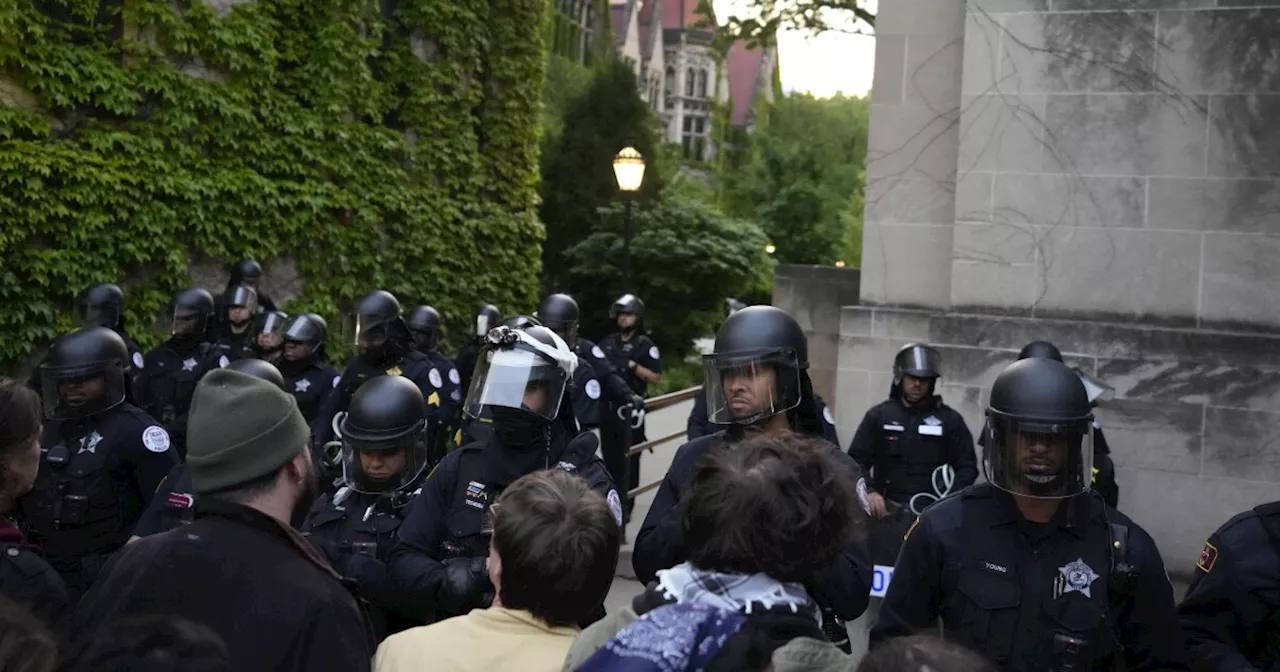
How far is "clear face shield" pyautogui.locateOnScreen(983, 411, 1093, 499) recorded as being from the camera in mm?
3398

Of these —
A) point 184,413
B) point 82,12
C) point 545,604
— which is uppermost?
point 82,12

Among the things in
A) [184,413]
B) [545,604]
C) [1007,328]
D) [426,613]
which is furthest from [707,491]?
[184,413]

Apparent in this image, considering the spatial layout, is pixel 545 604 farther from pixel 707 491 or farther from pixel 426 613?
pixel 426 613

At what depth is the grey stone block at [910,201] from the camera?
30.8 ft

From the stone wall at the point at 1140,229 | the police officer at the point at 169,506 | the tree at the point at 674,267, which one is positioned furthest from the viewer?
the tree at the point at 674,267

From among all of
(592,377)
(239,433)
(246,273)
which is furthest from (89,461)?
(246,273)

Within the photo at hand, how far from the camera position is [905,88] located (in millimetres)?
9547

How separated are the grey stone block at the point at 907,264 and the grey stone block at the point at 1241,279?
1967 mm

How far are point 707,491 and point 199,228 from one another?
1236cm

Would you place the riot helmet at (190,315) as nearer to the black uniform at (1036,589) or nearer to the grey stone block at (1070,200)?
the grey stone block at (1070,200)

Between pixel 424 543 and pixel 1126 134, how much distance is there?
6389mm

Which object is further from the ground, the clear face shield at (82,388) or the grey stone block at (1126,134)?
the grey stone block at (1126,134)

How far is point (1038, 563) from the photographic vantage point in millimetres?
3336

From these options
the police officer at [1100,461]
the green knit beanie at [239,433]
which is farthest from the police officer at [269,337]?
the green knit beanie at [239,433]
